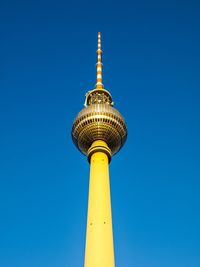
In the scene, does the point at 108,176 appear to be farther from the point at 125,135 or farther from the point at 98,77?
the point at 98,77

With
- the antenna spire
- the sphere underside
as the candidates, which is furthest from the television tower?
the antenna spire

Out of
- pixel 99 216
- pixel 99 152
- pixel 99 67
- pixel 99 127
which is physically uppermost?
pixel 99 67

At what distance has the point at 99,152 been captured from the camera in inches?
1941

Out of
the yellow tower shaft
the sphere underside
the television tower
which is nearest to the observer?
the yellow tower shaft

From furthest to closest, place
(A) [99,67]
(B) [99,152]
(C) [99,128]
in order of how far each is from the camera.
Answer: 1. (A) [99,67]
2. (C) [99,128]
3. (B) [99,152]

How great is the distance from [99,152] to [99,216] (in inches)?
429

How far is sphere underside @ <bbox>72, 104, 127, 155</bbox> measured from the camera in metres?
52.7

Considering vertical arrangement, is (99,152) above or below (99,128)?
below

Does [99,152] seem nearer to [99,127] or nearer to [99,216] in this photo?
[99,127]

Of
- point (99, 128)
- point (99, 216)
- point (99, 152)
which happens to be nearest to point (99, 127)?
point (99, 128)

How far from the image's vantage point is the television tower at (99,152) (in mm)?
38688

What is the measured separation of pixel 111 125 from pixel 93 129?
9.29 ft

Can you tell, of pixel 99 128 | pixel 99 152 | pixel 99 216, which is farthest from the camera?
pixel 99 128

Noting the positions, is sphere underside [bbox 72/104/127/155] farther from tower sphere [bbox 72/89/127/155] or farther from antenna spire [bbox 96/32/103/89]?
antenna spire [bbox 96/32/103/89]
